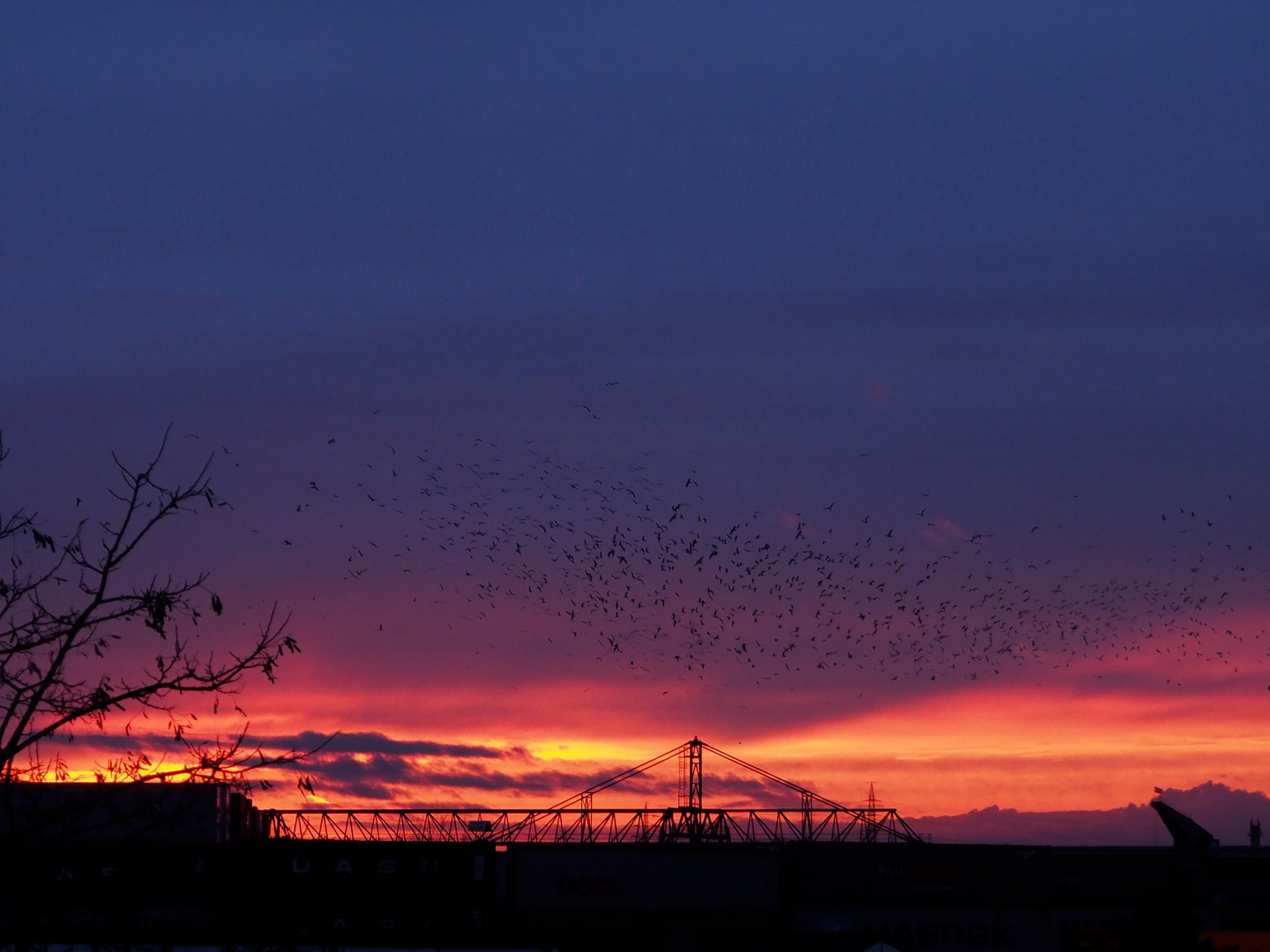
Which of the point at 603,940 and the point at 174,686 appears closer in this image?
the point at 174,686

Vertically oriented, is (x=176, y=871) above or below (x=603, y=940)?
above

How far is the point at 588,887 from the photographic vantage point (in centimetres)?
9869

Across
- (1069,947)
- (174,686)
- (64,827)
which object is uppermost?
(174,686)

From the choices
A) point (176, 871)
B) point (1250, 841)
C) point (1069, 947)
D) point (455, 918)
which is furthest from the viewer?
point (1250, 841)

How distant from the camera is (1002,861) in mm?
101812

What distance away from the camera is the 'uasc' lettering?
323 feet

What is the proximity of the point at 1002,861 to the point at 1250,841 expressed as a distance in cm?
6038

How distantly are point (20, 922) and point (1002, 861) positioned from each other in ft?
314

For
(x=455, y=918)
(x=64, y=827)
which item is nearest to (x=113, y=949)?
(x=64, y=827)

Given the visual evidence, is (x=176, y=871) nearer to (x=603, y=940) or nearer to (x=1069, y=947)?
(x=603, y=940)

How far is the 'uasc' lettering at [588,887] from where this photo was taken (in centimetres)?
9850

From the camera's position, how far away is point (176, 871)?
59.8ft

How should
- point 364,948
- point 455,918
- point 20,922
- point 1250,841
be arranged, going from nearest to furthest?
point 20,922 → point 364,948 → point 455,918 → point 1250,841

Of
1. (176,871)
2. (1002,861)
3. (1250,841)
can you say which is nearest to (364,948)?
(176,871)
